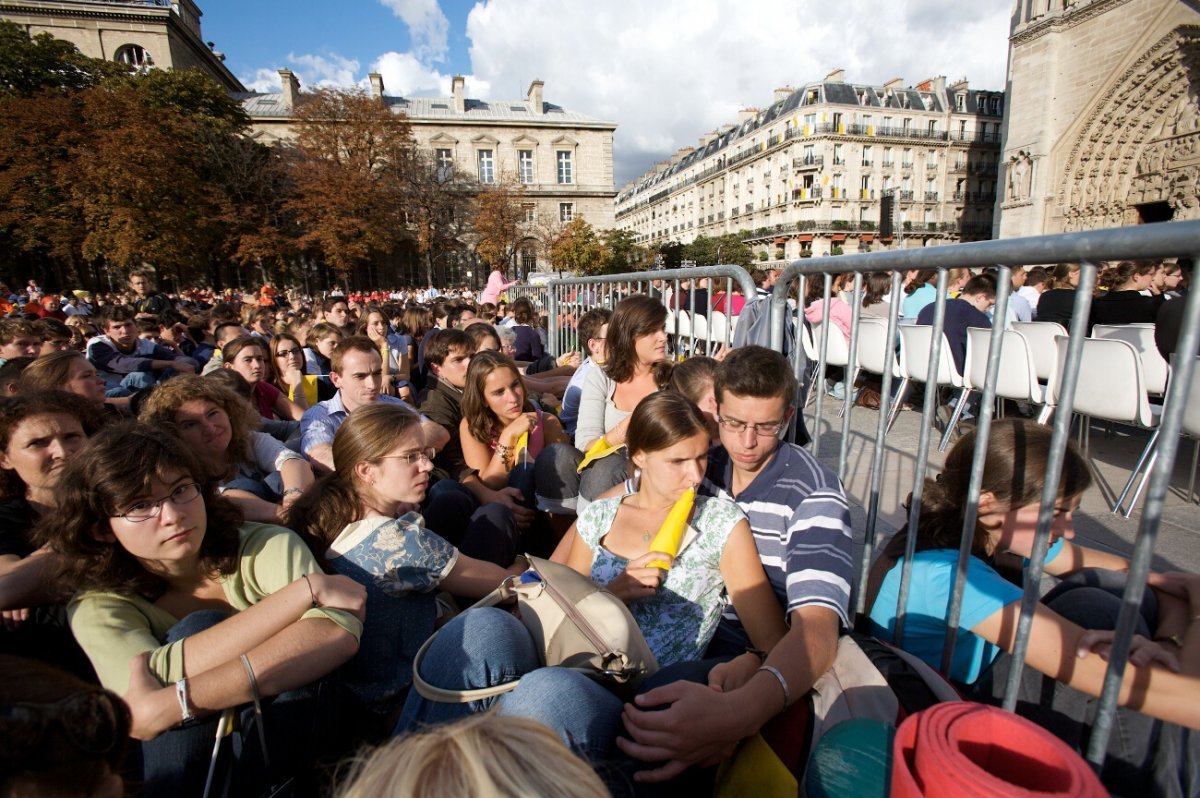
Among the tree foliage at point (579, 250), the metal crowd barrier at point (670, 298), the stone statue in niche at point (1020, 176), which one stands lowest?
the metal crowd barrier at point (670, 298)

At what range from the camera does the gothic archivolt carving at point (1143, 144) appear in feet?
73.2

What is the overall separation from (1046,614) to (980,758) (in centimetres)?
57

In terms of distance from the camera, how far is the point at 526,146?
1852 inches

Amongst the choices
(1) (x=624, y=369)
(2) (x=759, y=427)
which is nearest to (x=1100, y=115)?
(1) (x=624, y=369)

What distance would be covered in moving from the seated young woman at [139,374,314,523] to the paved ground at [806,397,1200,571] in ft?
10.1

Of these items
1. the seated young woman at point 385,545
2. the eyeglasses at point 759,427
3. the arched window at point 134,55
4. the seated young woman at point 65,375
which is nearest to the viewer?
the seated young woman at point 385,545

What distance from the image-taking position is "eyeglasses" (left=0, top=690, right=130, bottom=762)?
0.85 metres

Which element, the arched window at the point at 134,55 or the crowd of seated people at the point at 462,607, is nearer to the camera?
the crowd of seated people at the point at 462,607

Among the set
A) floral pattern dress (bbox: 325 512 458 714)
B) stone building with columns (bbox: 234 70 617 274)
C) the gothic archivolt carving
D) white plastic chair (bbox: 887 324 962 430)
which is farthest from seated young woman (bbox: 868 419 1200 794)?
stone building with columns (bbox: 234 70 617 274)

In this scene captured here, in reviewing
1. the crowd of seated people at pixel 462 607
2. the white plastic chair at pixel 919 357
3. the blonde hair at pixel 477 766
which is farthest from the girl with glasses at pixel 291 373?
the white plastic chair at pixel 919 357

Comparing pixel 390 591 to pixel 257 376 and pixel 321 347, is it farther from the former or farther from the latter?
pixel 321 347

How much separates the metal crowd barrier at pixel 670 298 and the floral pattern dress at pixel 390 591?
7.12 ft

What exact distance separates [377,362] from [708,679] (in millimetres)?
3135

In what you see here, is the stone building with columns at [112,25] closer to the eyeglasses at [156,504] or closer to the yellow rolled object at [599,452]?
the yellow rolled object at [599,452]
